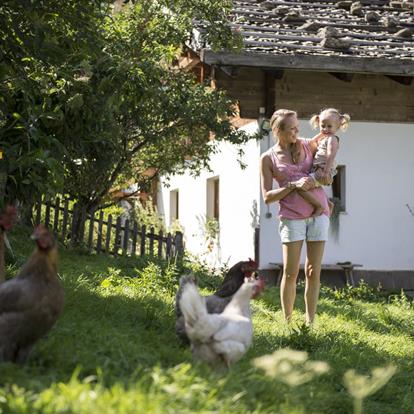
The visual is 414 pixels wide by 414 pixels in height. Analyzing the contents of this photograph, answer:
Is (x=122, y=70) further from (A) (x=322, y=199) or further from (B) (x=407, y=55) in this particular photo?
(B) (x=407, y=55)

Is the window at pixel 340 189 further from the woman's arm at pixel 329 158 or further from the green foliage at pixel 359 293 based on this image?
the woman's arm at pixel 329 158

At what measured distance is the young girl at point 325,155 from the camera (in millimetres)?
7410

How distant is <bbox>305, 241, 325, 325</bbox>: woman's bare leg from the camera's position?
24.8 ft

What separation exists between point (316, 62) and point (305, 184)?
7.48m

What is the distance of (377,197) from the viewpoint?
51.4 ft

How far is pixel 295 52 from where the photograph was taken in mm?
14594

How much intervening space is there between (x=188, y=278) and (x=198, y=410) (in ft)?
6.29

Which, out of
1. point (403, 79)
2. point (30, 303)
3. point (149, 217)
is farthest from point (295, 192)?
point (149, 217)

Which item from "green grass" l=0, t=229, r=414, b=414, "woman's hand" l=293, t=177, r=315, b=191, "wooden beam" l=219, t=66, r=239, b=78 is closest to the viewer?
"green grass" l=0, t=229, r=414, b=414

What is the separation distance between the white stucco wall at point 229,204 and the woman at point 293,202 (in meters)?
7.27

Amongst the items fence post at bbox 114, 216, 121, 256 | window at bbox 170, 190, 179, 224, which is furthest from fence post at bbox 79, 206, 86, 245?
window at bbox 170, 190, 179, 224

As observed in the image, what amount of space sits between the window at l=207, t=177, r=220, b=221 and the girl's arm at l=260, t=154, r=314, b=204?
1122cm

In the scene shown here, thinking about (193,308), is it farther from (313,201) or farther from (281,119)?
(281,119)

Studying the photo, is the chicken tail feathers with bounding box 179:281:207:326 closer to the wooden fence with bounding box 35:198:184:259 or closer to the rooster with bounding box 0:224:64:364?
the rooster with bounding box 0:224:64:364
